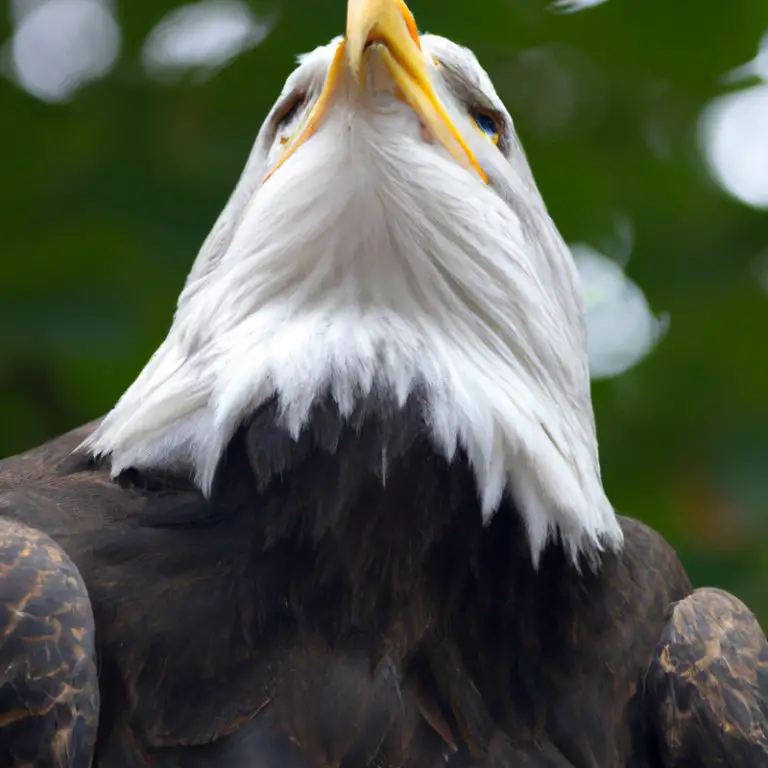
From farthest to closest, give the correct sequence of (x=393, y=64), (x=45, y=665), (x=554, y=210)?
1. (x=554, y=210)
2. (x=393, y=64)
3. (x=45, y=665)

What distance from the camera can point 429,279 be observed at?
3.47 metres

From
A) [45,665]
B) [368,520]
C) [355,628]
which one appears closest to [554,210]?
[368,520]

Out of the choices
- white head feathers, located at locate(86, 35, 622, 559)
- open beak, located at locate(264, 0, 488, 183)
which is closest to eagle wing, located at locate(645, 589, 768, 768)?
white head feathers, located at locate(86, 35, 622, 559)

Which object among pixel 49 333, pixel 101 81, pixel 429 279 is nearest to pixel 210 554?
pixel 429 279

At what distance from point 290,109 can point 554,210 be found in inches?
50.9

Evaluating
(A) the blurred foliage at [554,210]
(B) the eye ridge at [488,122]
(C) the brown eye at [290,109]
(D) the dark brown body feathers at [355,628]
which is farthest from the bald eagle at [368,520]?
(A) the blurred foliage at [554,210]

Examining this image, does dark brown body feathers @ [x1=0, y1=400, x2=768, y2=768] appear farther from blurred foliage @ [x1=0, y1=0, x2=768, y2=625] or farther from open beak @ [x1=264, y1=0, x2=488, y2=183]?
blurred foliage @ [x1=0, y1=0, x2=768, y2=625]

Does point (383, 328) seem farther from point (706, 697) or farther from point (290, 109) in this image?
point (706, 697)

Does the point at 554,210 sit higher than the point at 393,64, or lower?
lower

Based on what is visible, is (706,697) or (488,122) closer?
(706,697)

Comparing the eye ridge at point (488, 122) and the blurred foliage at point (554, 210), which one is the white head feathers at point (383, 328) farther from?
the blurred foliage at point (554, 210)

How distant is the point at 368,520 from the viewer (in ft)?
11.0

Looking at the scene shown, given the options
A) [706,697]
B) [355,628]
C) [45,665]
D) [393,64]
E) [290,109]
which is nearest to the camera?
[45,665]

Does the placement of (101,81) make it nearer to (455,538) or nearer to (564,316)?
(564,316)
